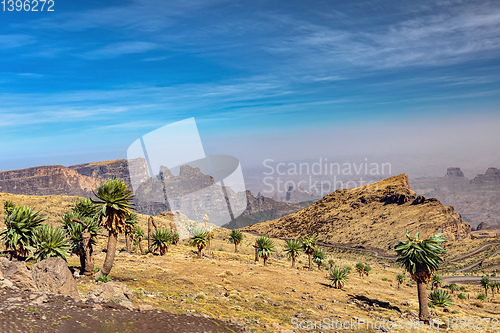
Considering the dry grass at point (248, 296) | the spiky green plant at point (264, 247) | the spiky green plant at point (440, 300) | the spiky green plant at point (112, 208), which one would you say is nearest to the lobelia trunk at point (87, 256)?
the spiky green plant at point (112, 208)

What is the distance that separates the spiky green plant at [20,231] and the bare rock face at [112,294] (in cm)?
943

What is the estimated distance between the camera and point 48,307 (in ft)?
57.9

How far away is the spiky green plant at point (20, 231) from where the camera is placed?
2648 cm

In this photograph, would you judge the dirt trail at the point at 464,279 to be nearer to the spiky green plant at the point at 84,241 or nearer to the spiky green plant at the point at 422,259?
Answer: the spiky green plant at the point at 422,259

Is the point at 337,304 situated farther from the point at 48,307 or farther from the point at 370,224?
the point at 370,224

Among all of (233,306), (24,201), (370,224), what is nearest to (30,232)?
(233,306)

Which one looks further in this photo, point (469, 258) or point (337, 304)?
point (469, 258)

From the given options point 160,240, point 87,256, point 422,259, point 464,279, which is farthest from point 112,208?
A: point 464,279

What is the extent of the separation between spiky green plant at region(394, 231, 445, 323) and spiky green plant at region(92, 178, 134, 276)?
29784 mm

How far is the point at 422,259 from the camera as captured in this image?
34.9 m

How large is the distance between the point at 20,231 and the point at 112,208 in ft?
24.3

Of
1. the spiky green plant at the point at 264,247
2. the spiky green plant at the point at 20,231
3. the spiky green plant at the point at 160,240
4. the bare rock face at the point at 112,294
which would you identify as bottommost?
the spiky green plant at the point at 264,247

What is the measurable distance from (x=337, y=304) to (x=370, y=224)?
150 m

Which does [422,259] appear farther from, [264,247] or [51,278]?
[51,278]
